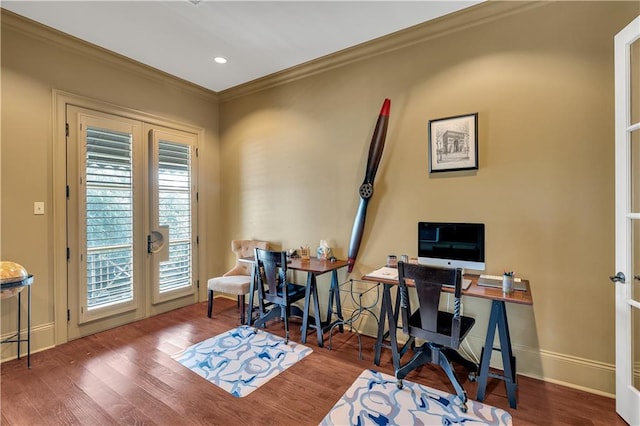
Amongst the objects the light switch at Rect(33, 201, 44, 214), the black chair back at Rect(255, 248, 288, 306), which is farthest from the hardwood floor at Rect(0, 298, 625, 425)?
the light switch at Rect(33, 201, 44, 214)

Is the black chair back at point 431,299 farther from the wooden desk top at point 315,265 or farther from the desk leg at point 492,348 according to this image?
the wooden desk top at point 315,265

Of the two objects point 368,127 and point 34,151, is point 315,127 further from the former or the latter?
point 34,151

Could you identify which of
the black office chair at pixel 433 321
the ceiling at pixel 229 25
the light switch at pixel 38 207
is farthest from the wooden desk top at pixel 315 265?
the light switch at pixel 38 207

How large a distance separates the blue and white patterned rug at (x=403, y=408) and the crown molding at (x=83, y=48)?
4.02m

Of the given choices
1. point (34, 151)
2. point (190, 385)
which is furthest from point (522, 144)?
point (34, 151)

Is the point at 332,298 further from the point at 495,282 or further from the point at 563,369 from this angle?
the point at 563,369

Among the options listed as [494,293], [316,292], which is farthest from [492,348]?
[316,292]

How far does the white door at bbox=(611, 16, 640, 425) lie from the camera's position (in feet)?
6.09

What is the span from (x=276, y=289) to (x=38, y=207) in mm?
2364

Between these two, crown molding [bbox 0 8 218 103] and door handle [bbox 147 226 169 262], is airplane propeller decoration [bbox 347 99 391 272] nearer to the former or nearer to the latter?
door handle [bbox 147 226 169 262]

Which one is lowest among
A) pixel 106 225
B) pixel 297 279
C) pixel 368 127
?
pixel 297 279

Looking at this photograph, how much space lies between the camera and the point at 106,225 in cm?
325

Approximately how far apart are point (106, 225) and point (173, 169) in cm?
104

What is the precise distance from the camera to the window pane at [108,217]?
3133mm
